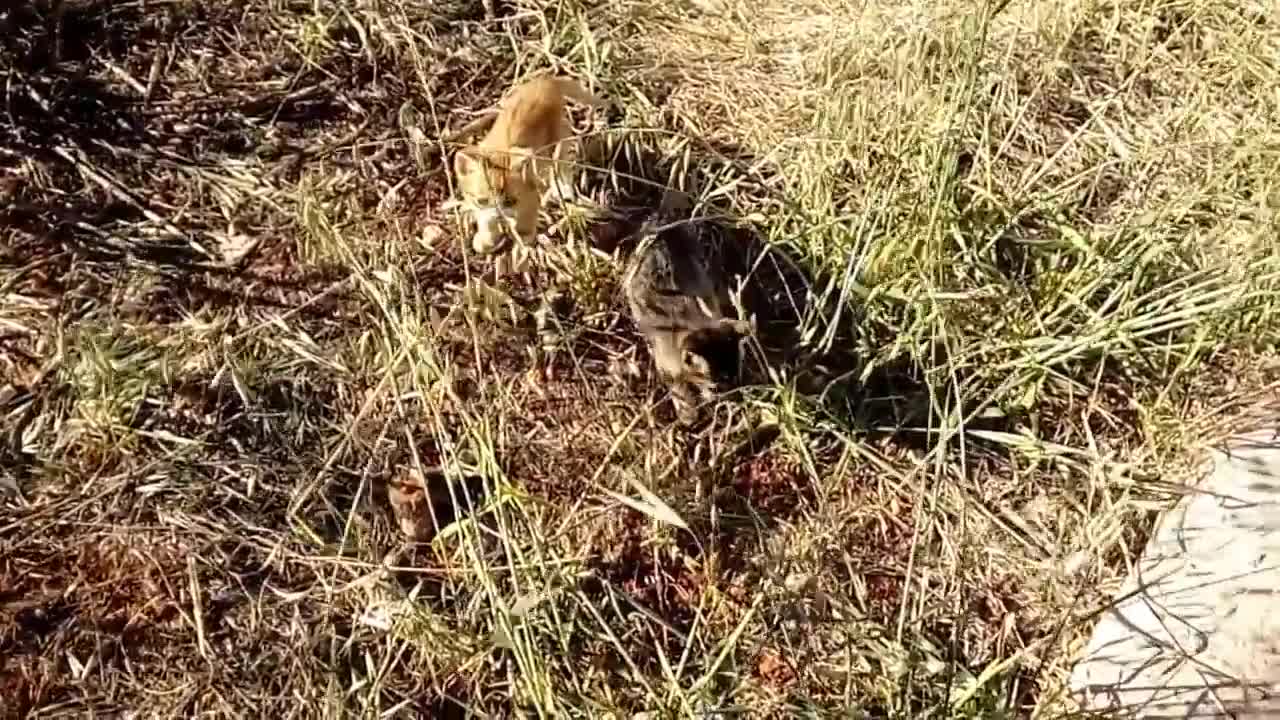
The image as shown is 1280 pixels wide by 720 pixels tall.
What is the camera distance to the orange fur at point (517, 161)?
2.25 metres

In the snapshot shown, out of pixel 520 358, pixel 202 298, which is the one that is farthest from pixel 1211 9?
pixel 202 298

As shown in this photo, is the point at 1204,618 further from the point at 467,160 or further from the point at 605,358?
the point at 467,160

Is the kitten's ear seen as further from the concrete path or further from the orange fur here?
the concrete path

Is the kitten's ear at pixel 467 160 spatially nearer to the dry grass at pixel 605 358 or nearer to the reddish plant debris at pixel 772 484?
the dry grass at pixel 605 358

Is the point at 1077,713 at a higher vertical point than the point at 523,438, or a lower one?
higher

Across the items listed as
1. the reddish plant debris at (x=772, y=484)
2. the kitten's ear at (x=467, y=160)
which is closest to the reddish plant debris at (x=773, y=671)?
the reddish plant debris at (x=772, y=484)

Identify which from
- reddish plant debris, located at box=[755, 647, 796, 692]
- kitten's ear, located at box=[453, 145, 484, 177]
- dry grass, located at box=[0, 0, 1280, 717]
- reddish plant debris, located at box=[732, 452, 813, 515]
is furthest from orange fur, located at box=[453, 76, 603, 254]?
reddish plant debris, located at box=[755, 647, 796, 692]

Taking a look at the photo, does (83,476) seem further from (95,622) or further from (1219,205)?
(1219,205)

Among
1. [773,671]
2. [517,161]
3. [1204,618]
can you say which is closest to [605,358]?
[517,161]

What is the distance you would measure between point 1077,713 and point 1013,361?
58cm

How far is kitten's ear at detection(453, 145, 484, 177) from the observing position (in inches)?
89.7

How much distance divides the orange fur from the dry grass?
112 millimetres

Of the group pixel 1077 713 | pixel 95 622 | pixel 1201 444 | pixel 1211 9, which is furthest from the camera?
pixel 1211 9

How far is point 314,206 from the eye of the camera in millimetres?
2395
